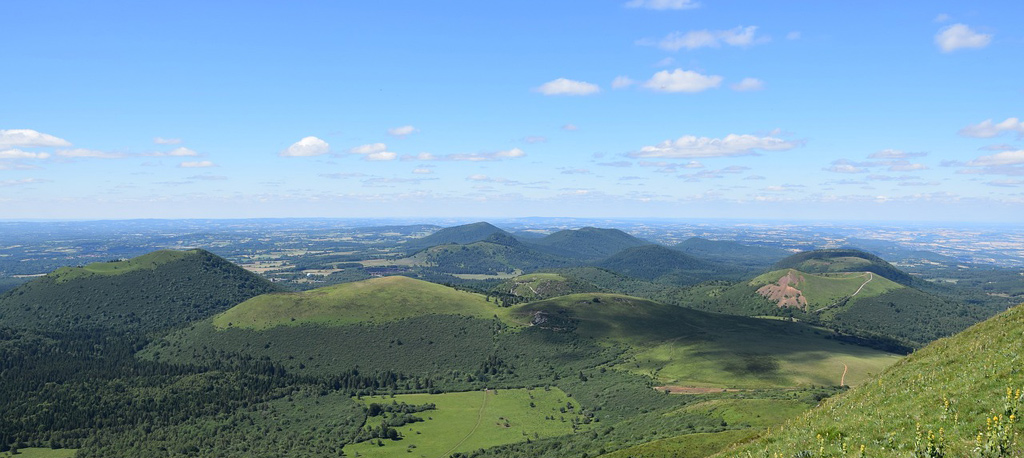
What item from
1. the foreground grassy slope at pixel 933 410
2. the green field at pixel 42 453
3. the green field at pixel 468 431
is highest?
the foreground grassy slope at pixel 933 410

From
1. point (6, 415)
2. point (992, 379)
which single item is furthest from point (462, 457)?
point (6, 415)

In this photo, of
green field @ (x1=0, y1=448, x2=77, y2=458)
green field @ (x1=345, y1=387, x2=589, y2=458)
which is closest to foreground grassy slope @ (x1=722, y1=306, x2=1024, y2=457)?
green field @ (x1=345, y1=387, x2=589, y2=458)

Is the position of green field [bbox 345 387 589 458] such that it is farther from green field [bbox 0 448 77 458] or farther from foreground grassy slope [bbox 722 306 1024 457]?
foreground grassy slope [bbox 722 306 1024 457]

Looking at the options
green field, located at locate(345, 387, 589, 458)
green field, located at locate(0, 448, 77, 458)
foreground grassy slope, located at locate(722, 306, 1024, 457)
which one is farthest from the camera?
green field, located at locate(0, 448, 77, 458)

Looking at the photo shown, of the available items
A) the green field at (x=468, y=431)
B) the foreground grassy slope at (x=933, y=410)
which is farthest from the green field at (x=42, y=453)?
the foreground grassy slope at (x=933, y=410)

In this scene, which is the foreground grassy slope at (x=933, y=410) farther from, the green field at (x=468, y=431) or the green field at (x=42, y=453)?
the green field at (x=42, y=453)
